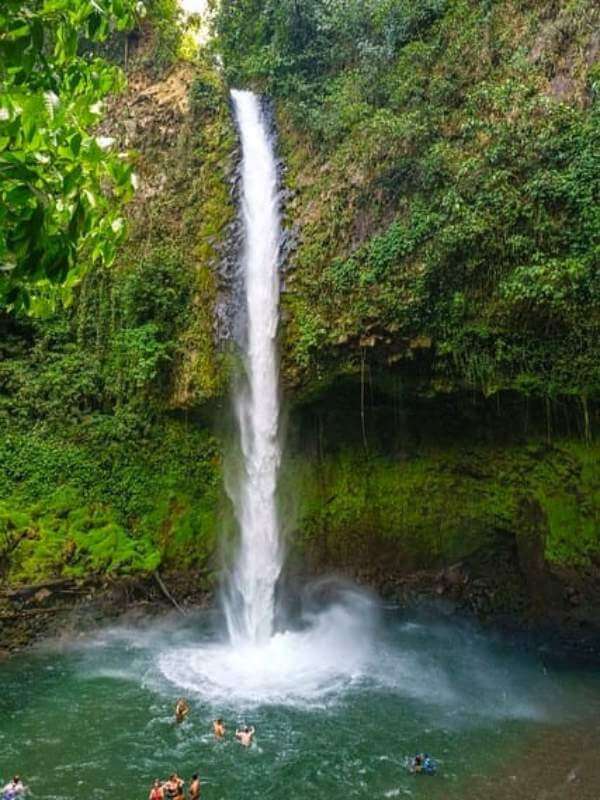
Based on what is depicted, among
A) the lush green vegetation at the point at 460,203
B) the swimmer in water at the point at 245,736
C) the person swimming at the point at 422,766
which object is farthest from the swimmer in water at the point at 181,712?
the lush green vegetation at the point at 460,203

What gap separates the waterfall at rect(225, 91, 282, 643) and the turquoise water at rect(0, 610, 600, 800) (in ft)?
5.90

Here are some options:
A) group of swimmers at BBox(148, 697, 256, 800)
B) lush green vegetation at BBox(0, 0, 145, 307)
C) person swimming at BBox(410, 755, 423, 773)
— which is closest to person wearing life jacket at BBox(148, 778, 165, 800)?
group of swimmers at BBox(148, 697, 256, 800)

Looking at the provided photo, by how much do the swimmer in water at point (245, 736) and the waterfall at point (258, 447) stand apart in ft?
14.6

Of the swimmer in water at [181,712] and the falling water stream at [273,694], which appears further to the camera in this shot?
the swimmer in water at [181,712]

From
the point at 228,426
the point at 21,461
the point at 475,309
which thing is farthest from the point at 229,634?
the point at 475,309

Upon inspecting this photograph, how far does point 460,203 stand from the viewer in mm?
11875

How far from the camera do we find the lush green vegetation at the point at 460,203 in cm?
1143

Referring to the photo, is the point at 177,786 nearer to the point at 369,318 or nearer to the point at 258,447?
the point at 258,447

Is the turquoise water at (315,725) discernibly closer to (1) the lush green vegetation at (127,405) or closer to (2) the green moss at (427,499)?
(1) the lush green vegetation at (127,405)

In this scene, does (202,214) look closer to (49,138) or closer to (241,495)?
(241,495)

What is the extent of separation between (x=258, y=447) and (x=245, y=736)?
648 cm

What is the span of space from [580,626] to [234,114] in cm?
1531

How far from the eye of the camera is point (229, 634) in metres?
13.1

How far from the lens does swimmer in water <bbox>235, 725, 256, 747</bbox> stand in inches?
347
